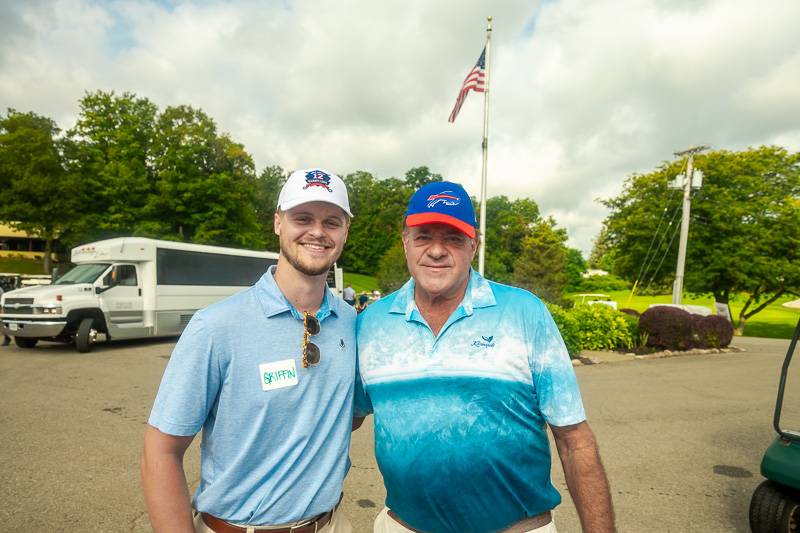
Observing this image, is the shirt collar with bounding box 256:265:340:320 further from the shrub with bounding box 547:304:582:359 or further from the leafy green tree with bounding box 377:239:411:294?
the leafy green tree with bounding box 377:239:411:294

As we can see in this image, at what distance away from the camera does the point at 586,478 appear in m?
1.94

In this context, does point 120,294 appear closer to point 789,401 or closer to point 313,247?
point 313,247

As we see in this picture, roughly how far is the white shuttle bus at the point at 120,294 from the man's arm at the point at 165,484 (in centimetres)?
1270

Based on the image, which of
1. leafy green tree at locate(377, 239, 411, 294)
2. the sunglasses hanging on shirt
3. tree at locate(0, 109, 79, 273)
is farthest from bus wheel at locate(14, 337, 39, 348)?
leafy green tree at locate(377, 239, 411, 294)

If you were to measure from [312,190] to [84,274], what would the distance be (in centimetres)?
1549

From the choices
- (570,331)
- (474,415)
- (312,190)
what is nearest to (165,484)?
(474,415)

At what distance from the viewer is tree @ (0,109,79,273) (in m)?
30.2

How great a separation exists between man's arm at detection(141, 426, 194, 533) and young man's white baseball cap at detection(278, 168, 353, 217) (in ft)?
3.44

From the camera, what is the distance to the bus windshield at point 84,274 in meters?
14.6

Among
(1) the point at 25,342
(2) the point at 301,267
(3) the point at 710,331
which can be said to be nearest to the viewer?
(2) the point at 301,267

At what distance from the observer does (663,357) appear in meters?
15.0

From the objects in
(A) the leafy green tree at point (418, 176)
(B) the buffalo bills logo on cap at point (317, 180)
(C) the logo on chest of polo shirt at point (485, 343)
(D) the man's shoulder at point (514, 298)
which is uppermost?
(A) the leafy green tree at point (418, 176)

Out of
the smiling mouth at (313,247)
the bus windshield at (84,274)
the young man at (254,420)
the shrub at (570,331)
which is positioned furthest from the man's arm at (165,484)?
the bus windshield at (84,274)

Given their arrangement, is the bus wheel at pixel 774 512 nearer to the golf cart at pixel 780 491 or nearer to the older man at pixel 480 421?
the golf cart at pixel 780 491
